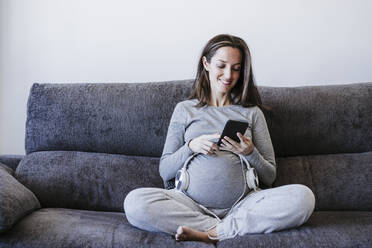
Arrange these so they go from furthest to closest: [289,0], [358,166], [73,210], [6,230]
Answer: [289,0]
[358,166]
[73,210]
[6,230]

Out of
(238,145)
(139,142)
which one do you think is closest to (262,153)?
(238,145)

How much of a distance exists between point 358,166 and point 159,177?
0.95 meters

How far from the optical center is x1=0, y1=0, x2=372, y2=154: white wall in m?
2.48

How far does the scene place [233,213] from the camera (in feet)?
5.39

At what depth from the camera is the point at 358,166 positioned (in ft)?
6.65

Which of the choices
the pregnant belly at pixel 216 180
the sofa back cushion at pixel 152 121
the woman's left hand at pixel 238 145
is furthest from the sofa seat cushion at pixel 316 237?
the sofa back cushion at pixel 152 121

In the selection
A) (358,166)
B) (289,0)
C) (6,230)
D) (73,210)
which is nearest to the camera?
(6,230)

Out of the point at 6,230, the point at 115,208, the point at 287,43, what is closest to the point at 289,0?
the point at 287,43

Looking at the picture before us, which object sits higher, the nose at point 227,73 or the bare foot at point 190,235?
the nose at point 227,73

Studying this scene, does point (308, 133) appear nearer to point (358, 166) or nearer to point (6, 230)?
point (358, 166)

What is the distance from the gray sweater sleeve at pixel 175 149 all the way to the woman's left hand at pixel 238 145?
20 centimetres

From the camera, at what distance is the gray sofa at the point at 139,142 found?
1.99 metres

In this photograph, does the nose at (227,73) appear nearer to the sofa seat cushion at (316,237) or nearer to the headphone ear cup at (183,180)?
the headphone ear cup at (183,180)

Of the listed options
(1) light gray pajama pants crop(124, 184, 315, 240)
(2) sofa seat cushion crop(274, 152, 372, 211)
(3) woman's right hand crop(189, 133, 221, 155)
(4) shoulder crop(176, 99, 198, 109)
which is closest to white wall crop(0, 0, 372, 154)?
(4) shoulder crop(176, 99, 198, 109)
